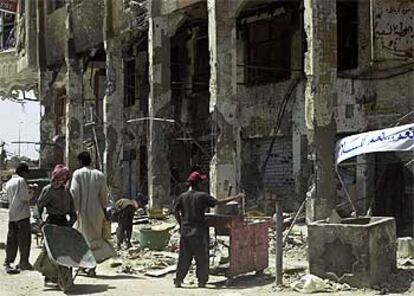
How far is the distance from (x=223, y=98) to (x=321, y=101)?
3193 mm

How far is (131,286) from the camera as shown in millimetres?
10320

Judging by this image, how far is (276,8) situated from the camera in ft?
70.3

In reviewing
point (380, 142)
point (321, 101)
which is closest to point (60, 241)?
point (380, 142)

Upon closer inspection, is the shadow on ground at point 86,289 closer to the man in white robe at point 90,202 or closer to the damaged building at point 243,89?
the man in white robe at point 90,202

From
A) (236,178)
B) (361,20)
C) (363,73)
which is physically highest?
(361,20)

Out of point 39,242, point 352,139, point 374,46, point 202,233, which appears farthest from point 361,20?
point 202,233

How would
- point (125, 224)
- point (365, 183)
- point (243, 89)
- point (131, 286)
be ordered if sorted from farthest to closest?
point (243, 89)
point (365, 183)
point (125, 224)
point (131, 286)

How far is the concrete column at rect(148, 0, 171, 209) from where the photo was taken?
2108cm

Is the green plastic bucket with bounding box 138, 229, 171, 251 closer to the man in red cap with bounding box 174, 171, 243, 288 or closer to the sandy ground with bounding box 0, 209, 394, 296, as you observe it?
the sandy ground with bounding box 0, 209, 394, 296

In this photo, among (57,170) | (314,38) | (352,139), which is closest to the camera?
(57,170)

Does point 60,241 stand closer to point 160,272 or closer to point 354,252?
point 160,272

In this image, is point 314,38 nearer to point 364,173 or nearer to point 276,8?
point 364,173

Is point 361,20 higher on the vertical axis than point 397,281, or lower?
higher

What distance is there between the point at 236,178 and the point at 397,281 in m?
8.88
